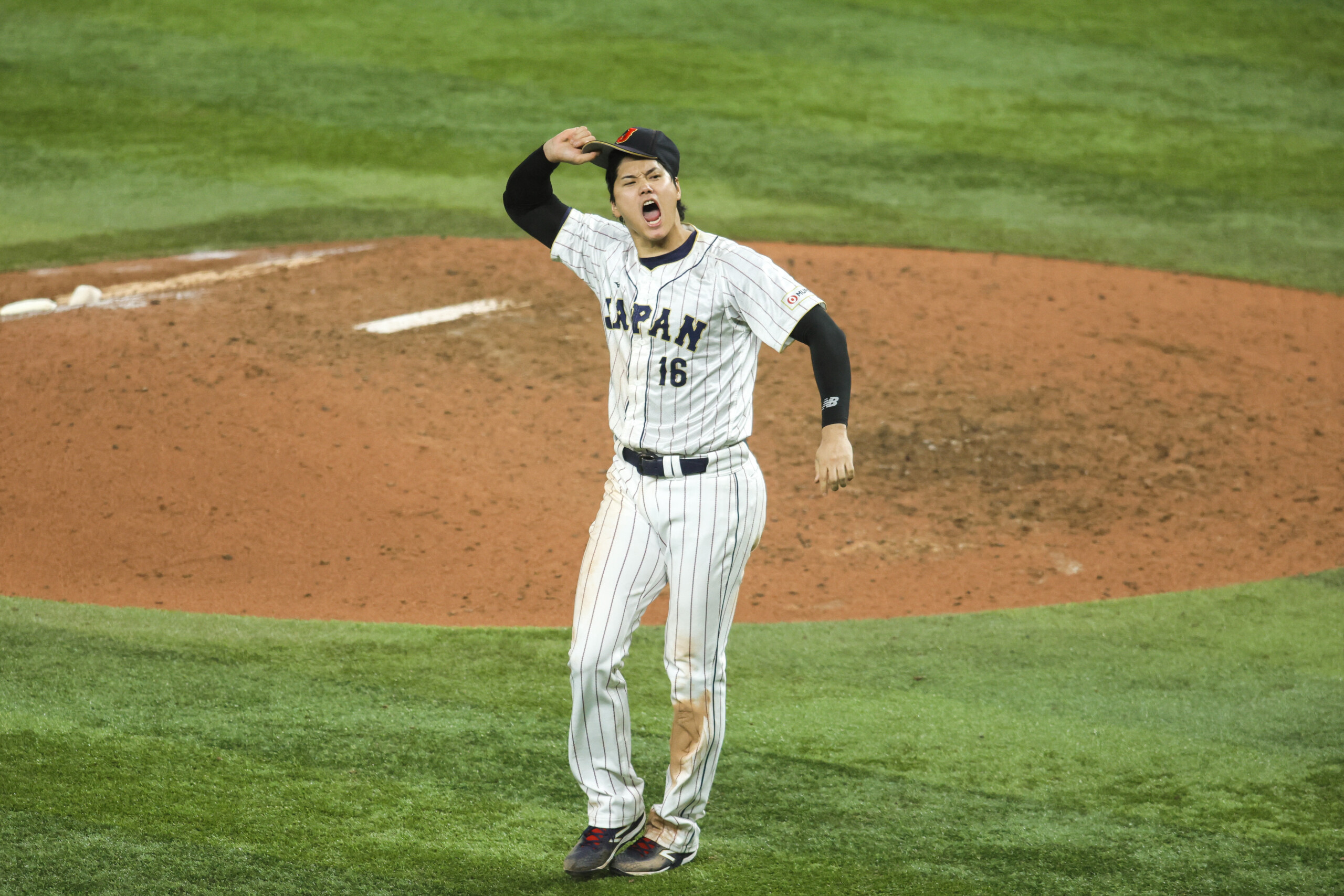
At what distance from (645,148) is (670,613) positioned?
1168 mm

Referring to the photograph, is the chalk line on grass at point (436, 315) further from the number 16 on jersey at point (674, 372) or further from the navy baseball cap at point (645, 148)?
the number 16 on jersey at point (674, 372)

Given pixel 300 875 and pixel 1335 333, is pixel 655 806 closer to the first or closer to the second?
pixel 300 875

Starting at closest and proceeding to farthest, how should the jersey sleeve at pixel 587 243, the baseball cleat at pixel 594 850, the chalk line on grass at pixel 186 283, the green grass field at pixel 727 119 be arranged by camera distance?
the baseball cleat at pixel 594 850
the jersey sleeve at pixel 587 243
the chalk line on grass at pixel 186 283
the green grass field at pixel 727 119

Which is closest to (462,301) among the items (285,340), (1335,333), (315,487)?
(285,340)

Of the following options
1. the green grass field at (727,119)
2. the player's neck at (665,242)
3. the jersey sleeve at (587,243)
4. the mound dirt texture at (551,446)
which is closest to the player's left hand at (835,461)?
the player's neck at (665,242)

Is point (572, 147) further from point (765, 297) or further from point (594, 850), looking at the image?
point (594, 850)

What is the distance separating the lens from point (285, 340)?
779cm

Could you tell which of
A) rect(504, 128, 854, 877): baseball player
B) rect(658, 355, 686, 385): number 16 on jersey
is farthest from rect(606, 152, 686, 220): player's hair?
rect(658, 355, 686, 385): number 16 on jersey

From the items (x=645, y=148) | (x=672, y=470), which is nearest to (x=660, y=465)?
(x=672, y=470)

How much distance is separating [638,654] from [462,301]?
12.4 feet

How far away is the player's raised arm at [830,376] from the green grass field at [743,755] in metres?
1.14

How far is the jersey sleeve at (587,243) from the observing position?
3742mm

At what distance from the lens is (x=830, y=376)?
3.49m

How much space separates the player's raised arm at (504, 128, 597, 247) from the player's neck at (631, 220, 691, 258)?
28cm
